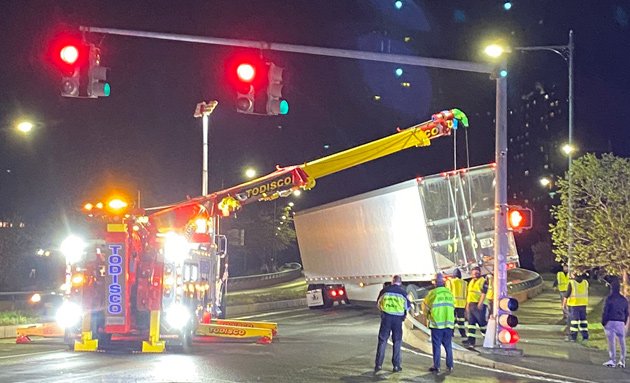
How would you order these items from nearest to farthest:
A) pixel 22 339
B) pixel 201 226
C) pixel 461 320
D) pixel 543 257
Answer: pixel 22 339 → pixel 201 226 → pixel 461 320 → pixel 543 257

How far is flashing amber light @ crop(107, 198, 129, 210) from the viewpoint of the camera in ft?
51.2

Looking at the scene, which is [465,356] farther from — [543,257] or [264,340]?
[543,257]

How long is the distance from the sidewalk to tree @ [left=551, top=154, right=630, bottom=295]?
1.84 m

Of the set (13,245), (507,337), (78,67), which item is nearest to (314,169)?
(507,337)

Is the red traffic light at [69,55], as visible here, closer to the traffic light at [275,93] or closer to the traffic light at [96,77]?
the traffic light at [96,77]

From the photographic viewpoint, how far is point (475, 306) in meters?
18.2

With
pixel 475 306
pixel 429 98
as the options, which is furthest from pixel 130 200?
pixel 429 98

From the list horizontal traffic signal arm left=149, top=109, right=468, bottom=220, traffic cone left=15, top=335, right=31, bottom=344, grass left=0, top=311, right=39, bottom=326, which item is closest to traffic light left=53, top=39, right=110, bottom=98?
horizontal traffic signal arm left=149, top=109, right=468, bottom=220

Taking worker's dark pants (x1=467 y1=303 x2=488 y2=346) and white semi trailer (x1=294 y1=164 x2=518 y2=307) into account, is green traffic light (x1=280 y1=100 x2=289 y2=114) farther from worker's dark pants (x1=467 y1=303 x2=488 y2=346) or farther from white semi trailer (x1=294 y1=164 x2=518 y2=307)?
white semi trailer (x1=294 y1=164 x2=518 y2=307)

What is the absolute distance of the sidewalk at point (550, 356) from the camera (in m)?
13.0

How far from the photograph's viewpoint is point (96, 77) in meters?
12.4

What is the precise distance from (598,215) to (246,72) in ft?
33.8

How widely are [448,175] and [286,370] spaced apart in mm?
11810

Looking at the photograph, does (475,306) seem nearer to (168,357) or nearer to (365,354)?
(365,354)
